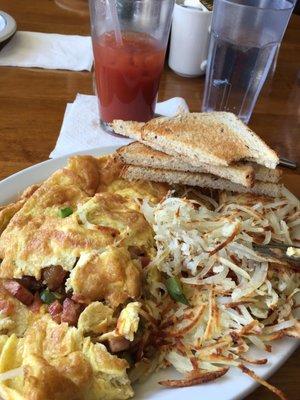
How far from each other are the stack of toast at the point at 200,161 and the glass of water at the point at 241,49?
611 millimetres

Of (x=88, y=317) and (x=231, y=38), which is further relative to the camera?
(x=231, y=38)

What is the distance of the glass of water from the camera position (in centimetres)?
212

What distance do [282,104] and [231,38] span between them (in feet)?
1.83

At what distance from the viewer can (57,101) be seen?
2371mm

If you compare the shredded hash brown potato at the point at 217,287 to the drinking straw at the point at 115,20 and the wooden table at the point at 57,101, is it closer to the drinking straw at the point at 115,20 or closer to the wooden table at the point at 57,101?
the wooden table at the point at 57,101

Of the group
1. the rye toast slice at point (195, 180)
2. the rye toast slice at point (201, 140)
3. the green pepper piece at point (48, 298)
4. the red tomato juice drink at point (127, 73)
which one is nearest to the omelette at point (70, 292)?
the green pepper piece at point (48, 298)

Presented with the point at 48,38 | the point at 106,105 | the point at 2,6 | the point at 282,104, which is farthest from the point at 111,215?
the point at 2,6

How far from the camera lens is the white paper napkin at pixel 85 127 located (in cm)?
209

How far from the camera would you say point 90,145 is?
2.12 metres

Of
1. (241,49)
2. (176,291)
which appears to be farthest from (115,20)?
(176,291)

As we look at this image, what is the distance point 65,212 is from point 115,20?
3.09 ft

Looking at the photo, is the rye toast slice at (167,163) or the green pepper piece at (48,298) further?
the rye toast slice at (167,163)

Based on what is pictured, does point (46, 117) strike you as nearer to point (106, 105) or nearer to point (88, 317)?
point (106, 105)

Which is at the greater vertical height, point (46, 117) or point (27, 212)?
point (27, 212)
